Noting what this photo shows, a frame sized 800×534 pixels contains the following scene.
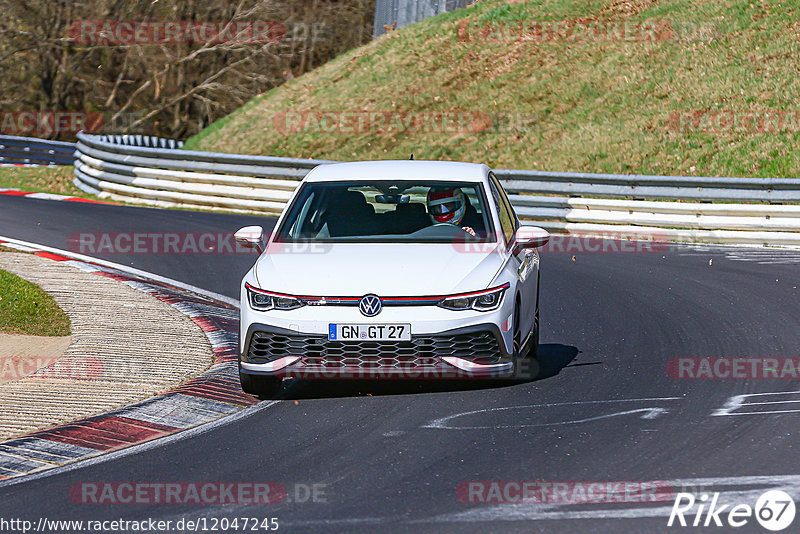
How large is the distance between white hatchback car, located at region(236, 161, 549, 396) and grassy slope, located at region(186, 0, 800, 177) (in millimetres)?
16035

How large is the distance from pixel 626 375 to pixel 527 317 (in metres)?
0.86

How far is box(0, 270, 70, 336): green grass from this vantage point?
10.8 meters

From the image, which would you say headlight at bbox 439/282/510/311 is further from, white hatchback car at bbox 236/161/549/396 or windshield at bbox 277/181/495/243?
windshield at bbox 277/181/495/243

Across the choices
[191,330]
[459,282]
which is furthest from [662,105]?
[459,282]

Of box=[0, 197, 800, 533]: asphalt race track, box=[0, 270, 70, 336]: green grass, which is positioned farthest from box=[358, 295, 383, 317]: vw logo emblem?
box=[0, 270, 70, 336]: green grass

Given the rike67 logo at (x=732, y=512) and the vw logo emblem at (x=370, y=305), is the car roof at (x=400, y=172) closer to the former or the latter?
the vw logo emblem at (x=370, y=305)

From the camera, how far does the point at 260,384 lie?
27.7ft

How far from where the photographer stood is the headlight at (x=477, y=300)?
317 inches
